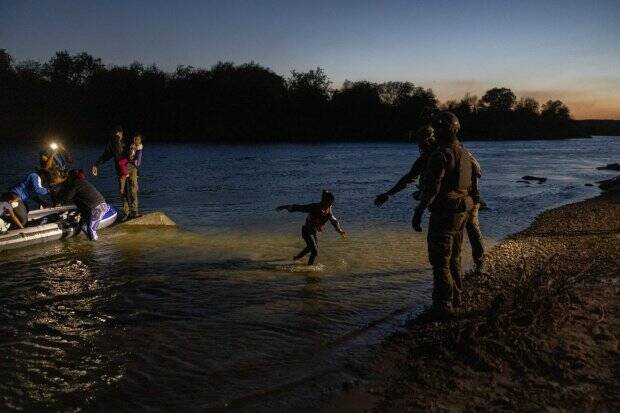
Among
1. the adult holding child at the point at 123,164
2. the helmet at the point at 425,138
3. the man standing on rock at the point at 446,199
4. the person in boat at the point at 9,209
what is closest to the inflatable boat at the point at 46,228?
the person in boat at the point at 9,209

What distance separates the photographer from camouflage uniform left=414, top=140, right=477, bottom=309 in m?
5.26

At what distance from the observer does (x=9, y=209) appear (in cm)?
1036

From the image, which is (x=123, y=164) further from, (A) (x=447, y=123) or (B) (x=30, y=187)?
(A) (x=447, y=123)

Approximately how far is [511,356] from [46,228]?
394 inches

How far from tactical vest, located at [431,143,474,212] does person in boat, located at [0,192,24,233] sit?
9.13 meters

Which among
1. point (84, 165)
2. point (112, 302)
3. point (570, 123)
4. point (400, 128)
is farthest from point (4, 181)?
point (570, 123)

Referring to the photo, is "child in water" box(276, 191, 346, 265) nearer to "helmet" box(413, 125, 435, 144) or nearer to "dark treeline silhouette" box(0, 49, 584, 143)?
"helmet" box(413, 125, 435, 144)

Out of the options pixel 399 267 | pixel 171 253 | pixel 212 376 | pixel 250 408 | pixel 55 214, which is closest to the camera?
pixel 250 408

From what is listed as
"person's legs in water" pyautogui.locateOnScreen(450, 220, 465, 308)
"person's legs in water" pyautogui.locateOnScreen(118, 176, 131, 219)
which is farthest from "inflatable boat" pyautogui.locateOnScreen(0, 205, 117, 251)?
"person's legs in water" pyautogui.locateOnScreen(450, 220, 465, 308)

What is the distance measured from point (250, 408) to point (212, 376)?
72 centimetres

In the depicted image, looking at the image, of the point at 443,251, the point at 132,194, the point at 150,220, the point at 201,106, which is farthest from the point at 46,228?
the point at 201,106

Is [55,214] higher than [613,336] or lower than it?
higher

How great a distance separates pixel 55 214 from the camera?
1162 cm

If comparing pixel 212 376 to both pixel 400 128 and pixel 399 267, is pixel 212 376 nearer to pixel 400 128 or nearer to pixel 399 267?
pixel 399 267
